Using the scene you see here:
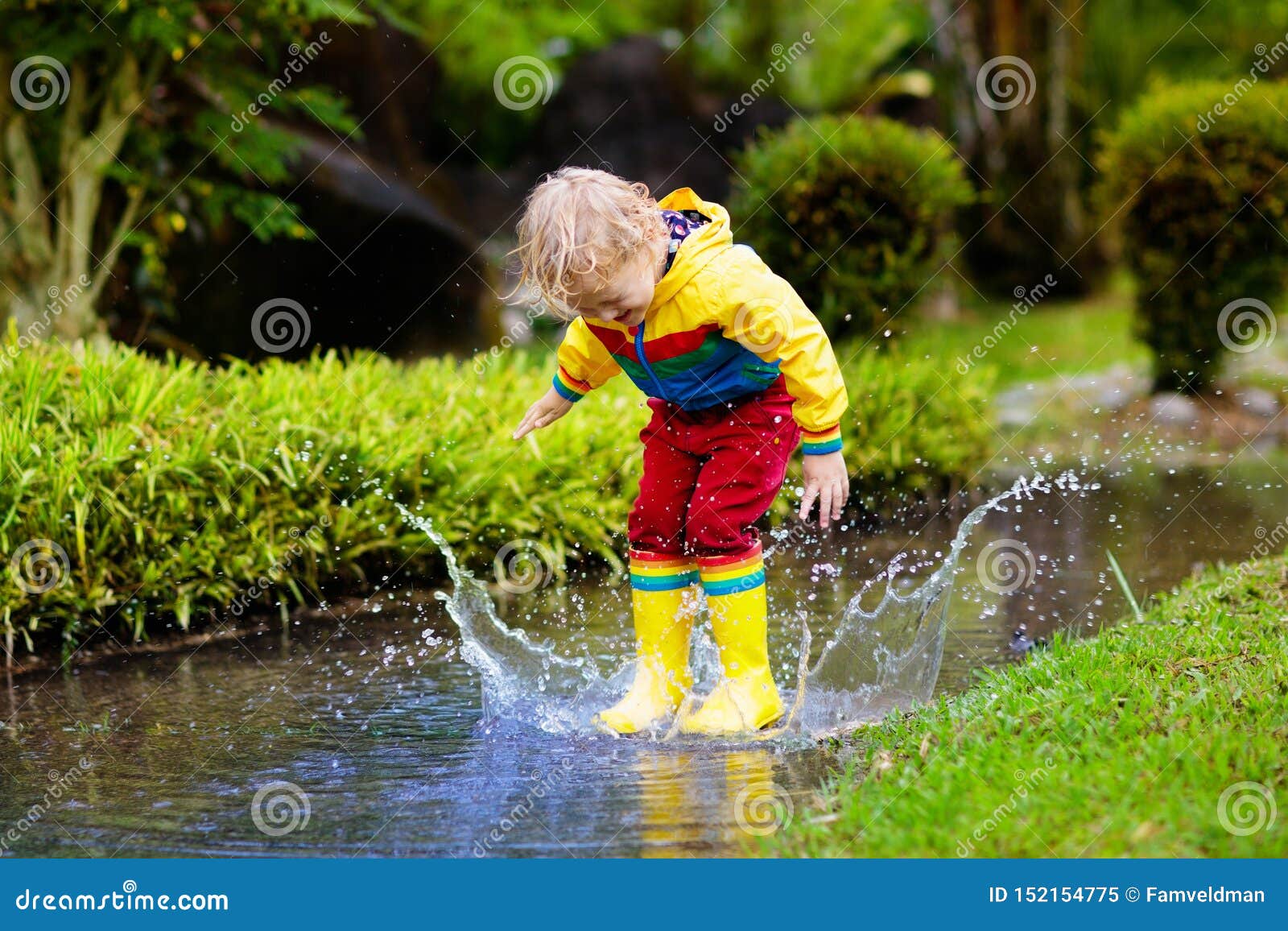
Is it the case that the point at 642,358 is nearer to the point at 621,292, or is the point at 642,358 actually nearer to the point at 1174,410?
the point at 621,292

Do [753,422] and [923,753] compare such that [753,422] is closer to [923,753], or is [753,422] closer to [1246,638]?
[923,753]

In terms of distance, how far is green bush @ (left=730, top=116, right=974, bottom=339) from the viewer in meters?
6.91

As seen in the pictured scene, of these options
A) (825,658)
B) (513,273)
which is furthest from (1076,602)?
(513,273)

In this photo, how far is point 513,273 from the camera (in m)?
3.30

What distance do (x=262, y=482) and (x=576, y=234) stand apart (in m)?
2.33

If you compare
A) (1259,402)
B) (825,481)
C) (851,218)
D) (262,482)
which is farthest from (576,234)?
(1259,402)

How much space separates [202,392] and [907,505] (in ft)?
10.6

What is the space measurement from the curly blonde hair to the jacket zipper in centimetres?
23

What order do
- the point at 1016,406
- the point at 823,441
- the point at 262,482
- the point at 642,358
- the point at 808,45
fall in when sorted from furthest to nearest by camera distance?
1. the point at 808,45
2. the point at 1016,406
3. the point at 262,482
4. the point at 642,358
5. the point at 823,441

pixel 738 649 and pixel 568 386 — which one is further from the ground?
pixel 568 386

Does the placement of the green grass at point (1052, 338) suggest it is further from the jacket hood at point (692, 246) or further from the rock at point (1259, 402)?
the jacket hood at point (692, 246)

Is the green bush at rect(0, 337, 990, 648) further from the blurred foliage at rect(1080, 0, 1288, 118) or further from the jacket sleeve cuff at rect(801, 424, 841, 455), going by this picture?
the blurred foliage at rect(1080, 0, 1288, 118)

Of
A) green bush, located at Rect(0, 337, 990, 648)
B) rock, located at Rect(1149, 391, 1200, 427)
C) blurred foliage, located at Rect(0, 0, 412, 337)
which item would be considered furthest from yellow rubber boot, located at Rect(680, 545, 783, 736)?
rock, located at Rect(1149, 391, 1200, 427)

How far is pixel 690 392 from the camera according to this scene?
3.41m
